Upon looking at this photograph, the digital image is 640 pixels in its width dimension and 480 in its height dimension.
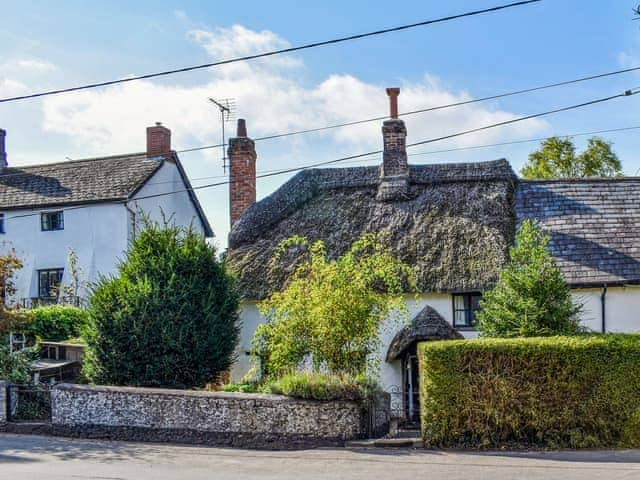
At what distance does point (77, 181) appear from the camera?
35.3 meters

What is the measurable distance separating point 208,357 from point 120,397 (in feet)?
8.94

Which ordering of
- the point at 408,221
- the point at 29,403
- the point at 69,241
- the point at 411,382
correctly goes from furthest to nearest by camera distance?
the point at 69,241 < the point at 408,221 < the point at 411,382 < the point at 29,403

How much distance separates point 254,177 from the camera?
28.8 metres

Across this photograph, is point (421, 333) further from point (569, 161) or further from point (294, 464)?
point (569, 161)

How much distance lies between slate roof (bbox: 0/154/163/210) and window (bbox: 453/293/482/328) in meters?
16.1

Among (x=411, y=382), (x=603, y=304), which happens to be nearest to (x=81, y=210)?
(x=411, y=382)

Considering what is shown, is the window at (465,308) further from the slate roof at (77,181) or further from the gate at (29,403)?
the slate roof at (77,181)

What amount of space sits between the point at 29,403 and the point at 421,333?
9.95 m

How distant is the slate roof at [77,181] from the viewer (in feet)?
111

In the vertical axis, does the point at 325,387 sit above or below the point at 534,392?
above

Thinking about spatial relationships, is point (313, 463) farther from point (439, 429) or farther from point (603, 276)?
point (603, 276)

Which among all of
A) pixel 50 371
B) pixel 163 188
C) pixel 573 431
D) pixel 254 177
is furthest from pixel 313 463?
pixel 163 188

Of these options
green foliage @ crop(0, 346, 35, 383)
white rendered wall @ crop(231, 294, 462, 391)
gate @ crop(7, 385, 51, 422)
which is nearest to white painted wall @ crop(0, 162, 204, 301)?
green foliage @ crop(0, 346, 35, 383)

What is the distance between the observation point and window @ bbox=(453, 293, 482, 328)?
22406 mm
